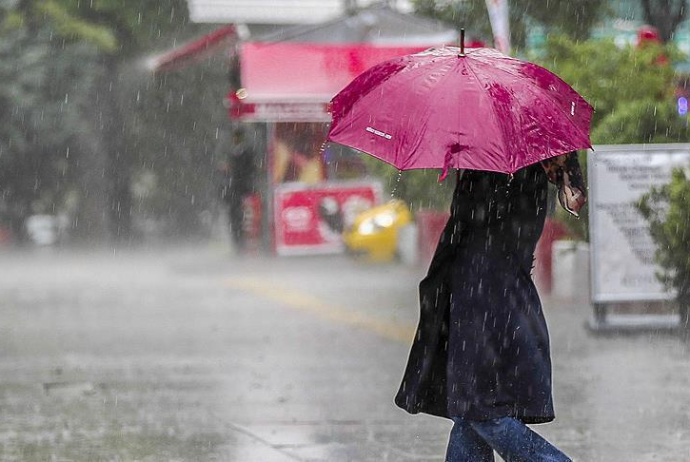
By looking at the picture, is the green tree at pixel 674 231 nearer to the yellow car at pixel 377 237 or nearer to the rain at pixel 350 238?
the rain at pixel 350 238

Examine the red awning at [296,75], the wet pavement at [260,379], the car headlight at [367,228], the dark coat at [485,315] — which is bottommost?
the wet pavement at [260,379]

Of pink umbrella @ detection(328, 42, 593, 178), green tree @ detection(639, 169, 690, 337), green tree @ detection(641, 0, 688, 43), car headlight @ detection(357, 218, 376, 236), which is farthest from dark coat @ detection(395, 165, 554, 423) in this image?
car headlight @ detection(357, 218, 376, 236)

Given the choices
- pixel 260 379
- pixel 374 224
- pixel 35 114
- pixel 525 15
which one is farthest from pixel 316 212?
pixel 260 379

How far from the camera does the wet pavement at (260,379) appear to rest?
734 centimetres

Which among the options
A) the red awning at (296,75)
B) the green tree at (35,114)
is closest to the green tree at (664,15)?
the red awning at (296,75)

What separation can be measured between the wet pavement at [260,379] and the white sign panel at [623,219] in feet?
1.46

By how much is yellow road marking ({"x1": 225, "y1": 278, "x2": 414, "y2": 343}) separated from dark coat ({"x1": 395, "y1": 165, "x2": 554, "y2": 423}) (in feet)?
20.5

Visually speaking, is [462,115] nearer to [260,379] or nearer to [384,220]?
[260,379]

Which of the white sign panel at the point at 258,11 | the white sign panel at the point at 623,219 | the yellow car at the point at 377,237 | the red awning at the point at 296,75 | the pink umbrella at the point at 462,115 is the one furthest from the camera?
the white sign panel at the point at 258,11

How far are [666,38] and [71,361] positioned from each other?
35.9 ft

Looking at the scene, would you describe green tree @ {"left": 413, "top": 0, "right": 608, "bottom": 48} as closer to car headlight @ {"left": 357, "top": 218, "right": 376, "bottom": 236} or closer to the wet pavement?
car headlight @ {"left": 357, "top": 218, "right": 376, "bottom": 236}

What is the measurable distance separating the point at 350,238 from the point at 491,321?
51.1ft

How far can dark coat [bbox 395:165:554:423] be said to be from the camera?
203 inches

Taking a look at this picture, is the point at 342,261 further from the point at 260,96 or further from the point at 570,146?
the point at 570,146
